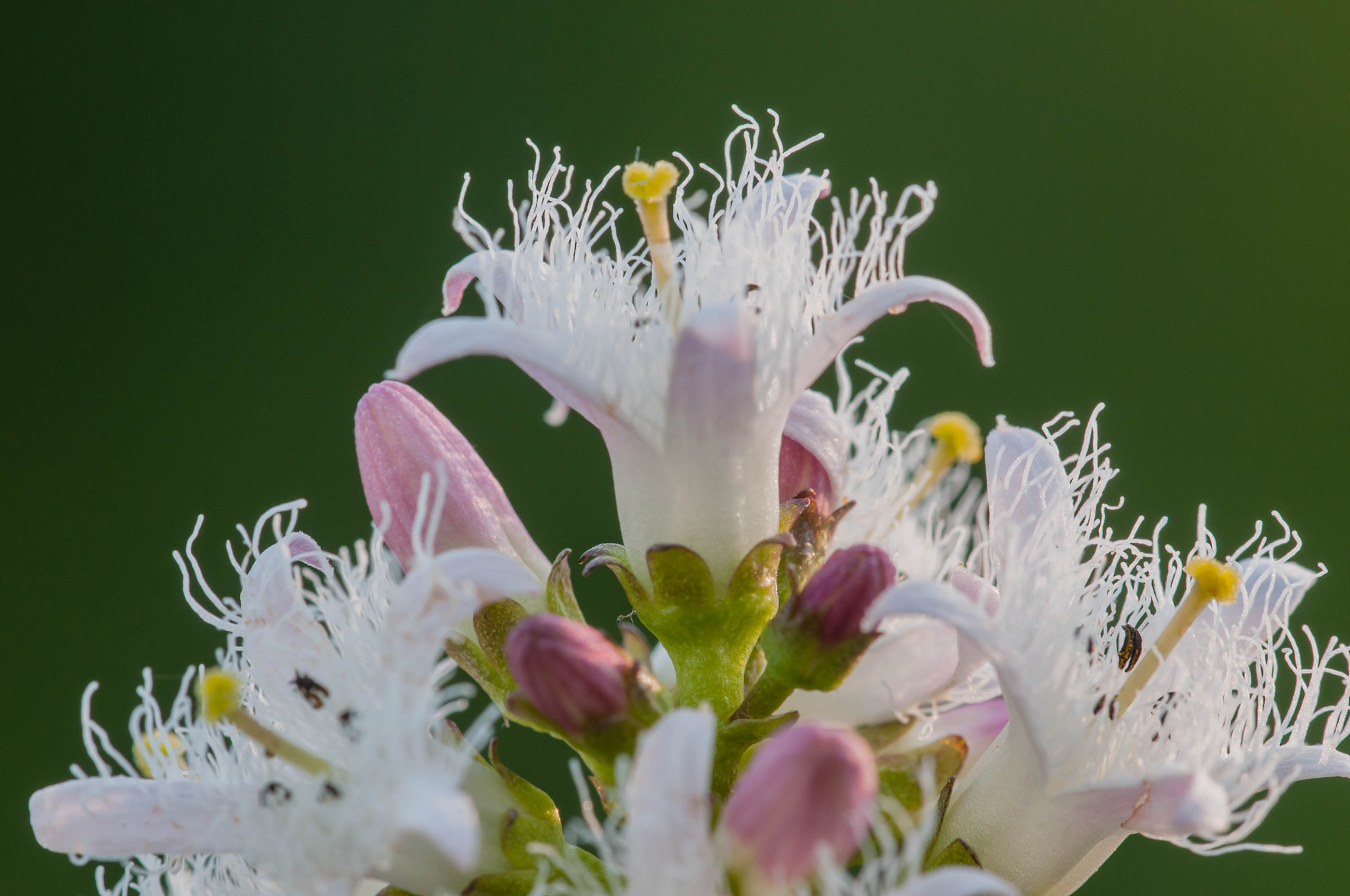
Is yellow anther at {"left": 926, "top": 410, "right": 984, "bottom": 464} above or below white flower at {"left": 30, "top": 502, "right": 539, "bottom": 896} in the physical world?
above

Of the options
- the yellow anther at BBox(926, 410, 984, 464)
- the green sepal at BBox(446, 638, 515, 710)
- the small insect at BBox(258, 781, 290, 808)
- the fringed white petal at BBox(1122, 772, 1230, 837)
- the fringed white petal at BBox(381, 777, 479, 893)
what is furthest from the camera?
the green sepal at BBox(446, 638, 515, 710)

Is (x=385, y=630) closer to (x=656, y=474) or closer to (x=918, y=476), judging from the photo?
(x=656, y=474)

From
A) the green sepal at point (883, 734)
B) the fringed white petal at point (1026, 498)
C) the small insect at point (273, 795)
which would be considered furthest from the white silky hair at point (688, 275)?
the small insect at point (273, 795)

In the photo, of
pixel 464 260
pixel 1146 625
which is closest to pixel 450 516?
pixel 464 260

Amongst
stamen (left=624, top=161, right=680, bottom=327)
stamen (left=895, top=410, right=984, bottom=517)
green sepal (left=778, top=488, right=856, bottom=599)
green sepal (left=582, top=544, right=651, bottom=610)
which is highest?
stamen (left=624, top=161, right=680, bottom=327)

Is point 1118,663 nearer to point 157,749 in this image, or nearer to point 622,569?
point 622,569

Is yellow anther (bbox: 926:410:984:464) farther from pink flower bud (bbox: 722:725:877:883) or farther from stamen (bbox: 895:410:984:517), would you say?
pink flower bud (bbox: 722:725:877:883)

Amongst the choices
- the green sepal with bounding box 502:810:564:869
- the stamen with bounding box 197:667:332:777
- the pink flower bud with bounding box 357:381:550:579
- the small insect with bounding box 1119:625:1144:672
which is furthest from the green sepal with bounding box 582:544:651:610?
the small insect with bounding box 1119:625:1144:672

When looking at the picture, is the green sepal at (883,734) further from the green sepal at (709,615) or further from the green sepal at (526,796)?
the green sepal at (526,796)
